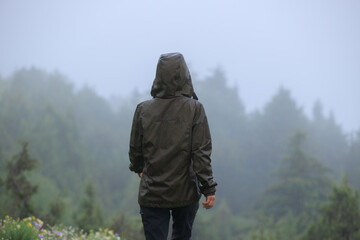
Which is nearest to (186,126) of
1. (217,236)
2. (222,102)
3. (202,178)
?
(202,178)

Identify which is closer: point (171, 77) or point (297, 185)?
point (171, 77)

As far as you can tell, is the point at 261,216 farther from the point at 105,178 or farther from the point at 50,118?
the point at 50,118

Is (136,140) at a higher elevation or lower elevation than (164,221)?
higher

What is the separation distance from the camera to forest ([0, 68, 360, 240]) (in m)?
34.8

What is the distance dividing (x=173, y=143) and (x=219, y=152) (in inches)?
1790

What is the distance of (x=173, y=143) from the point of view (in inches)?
104

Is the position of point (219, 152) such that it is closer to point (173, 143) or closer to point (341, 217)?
point (341, 217)

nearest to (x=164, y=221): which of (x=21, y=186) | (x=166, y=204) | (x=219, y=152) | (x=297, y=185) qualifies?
(x=166, y=204)

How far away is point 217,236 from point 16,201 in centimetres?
2744

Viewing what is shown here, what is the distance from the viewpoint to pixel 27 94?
48.3 m

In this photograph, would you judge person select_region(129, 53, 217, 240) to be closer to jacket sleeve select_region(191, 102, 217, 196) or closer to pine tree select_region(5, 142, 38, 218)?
jacket sleeve select_region(191, 102, 217, 196)

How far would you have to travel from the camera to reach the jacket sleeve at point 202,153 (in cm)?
260

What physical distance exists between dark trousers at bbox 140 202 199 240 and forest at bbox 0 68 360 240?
21201mm

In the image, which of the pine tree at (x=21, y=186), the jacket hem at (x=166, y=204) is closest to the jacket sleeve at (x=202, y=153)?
the jacket hem at (x=166, y=204)
